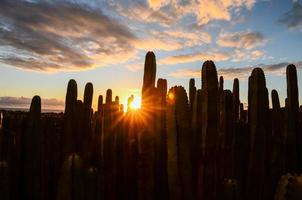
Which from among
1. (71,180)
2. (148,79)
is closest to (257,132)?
(148,79)

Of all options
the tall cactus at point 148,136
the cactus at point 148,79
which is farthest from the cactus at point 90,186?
the cactus at point 148,79

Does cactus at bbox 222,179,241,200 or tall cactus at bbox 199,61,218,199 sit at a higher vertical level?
tall cactus at bbox 199,61,218,199

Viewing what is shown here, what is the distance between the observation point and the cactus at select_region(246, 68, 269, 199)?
371cm

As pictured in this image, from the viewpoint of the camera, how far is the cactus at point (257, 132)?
12.2ft

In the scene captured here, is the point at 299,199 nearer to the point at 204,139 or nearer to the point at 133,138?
the point at 204,139

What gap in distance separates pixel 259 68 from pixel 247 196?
1.35 meters

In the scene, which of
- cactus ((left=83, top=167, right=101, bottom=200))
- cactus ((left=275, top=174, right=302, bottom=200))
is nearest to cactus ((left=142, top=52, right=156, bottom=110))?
cactus ((left=83, top=167, right=101, bottom=200))

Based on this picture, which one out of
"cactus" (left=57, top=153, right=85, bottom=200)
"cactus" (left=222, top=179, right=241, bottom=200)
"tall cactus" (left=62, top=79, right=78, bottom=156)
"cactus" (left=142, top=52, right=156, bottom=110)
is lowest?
"cactus" (left=222, top=179, right=241, bottom=200)

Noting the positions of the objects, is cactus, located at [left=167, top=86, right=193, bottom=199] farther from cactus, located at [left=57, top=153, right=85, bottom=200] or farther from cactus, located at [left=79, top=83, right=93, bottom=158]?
cactus, located at [left=79, top=83, right=93, bottom=158]

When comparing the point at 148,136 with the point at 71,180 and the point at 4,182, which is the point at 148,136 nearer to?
the point at 71,180

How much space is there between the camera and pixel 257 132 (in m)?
3.70

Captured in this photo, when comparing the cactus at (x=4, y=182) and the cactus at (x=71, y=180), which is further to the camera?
the cactus at (x=4, y=182)

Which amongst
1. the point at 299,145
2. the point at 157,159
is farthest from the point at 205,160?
the point at 299,145

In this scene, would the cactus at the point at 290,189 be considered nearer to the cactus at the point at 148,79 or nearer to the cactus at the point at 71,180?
the cactus at the point at 71,180
